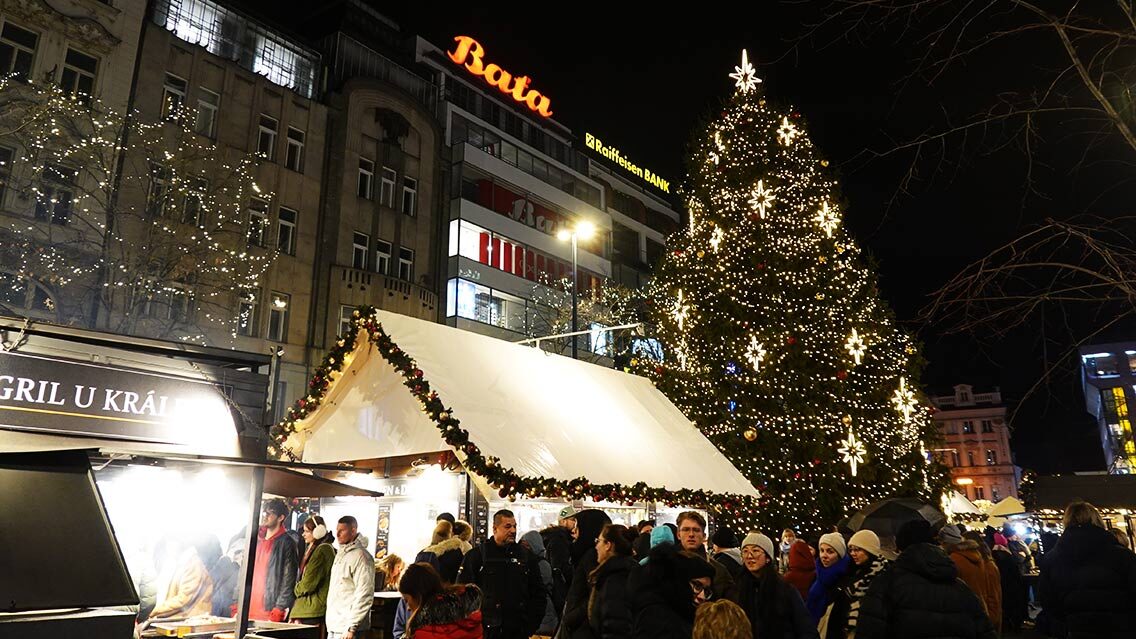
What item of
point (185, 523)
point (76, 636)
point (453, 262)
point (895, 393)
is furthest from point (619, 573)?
point (453, 262)

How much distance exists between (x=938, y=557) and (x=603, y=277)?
37216mm

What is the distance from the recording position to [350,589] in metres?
7.59

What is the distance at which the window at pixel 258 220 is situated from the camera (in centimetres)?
2706

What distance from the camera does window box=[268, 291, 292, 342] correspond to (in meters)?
27.0

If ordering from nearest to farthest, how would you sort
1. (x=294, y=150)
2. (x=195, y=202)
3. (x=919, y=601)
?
1. (x=919, y=601)
2. (x=195, y=202)
3. (x=294, y=150)

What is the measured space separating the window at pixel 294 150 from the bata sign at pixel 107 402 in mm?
25981

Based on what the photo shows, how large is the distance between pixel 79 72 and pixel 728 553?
25.6 m

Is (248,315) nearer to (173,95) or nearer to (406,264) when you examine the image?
(406,264)

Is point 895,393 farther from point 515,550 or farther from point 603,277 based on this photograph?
point 603,277

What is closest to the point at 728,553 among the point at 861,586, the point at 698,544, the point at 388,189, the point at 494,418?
the point at 698,544

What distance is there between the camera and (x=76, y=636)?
3.11 m

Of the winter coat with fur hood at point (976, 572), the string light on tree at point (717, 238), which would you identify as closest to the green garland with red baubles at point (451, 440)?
the winter coat with fur hood at point (976, 572)

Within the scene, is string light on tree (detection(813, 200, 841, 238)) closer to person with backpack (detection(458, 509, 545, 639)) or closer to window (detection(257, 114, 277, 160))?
person with backpack (detection(458, 509, 545, 639))

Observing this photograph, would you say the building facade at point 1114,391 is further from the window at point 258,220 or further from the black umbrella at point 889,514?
the black umbrella at point 889,514
